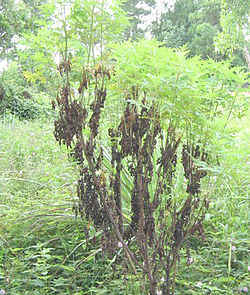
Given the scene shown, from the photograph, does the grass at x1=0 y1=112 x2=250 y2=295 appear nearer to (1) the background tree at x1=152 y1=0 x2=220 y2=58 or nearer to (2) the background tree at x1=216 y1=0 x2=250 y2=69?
(2) the background tree at x1=216 y1=0 x2=250 y2=69

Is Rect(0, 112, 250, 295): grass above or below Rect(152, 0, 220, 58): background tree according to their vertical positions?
below

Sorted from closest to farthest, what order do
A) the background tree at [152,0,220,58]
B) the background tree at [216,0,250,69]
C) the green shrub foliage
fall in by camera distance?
the green shrub foliage → the background tree at [216,0,250,69] → the background tree at [152,0,220,58]

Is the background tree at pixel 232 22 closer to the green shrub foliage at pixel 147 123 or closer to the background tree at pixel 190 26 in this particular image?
the green shrub foliage at pixel 147 123

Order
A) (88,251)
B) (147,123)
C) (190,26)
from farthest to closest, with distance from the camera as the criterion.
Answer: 1. (190,26)
2. (88,251)
3. (147,123)

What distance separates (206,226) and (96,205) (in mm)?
1259

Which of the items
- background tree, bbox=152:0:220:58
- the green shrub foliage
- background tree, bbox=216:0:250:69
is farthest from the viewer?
background tree, bbox=152:0:220:58

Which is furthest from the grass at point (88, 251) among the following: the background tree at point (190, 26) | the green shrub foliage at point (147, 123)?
the background tree at point (190, 26)

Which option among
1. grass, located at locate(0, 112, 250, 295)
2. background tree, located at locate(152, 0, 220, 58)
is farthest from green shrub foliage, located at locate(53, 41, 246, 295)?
background tree, located at locate(152, 0, 220, 58)

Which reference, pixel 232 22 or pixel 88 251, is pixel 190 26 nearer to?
pixel 232 22

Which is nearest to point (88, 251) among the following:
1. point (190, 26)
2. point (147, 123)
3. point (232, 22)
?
point (147, 123)

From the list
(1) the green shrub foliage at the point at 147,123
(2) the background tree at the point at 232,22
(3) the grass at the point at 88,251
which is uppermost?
(2) the background tree at the point at 232,22

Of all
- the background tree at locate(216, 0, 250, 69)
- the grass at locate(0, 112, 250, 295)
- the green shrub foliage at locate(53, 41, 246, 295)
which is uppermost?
the background tree at locate(216, 0, 250, 69)

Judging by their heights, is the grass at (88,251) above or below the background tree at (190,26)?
below

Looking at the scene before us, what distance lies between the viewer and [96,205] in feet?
6.12
